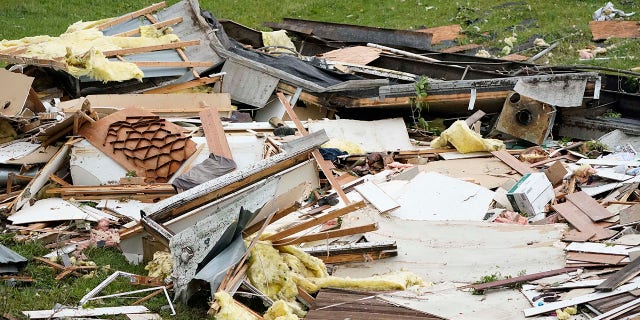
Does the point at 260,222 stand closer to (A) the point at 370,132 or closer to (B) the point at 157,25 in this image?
(A) the point at 370,132

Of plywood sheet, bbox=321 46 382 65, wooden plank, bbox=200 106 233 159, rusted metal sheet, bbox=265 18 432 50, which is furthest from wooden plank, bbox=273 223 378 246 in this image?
rusted metal sheet, bbox=265 18 432 50

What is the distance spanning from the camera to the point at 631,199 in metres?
11.0

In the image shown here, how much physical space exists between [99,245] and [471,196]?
4672 millimetres

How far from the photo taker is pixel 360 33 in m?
19.2

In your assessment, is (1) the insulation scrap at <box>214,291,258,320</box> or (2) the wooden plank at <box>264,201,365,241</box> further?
(2) the wooden plank at <box>264,201,365,241</box>

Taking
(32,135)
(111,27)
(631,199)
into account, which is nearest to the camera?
(631,199)

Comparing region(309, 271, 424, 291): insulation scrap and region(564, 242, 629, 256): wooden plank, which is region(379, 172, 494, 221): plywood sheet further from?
region(309, 271, 424, 291): insulation scrap

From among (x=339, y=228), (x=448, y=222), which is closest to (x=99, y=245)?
(x=339, y=228)

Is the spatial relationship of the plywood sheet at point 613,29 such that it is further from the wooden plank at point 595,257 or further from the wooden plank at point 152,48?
the wooden plank at point 595,257

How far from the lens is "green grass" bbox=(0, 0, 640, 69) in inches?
780

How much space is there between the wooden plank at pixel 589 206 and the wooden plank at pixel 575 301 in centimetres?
248

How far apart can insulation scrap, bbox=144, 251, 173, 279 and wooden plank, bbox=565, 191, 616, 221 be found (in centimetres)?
480

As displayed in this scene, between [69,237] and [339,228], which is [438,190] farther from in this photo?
[69,237]

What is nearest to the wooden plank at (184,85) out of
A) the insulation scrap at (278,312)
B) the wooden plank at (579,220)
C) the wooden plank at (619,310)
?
the wooden plank at (579,220)
